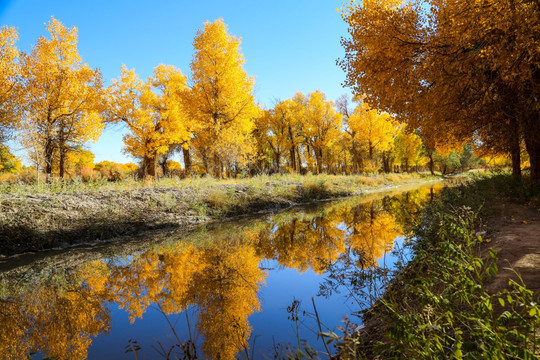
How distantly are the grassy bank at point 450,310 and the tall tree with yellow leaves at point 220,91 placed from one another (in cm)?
1382

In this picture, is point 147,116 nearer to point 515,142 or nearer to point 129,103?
point 129,103

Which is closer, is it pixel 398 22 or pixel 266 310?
pixel 266 310

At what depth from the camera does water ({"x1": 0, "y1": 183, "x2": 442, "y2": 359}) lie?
2920mm

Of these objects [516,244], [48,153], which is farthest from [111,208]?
[48,153]

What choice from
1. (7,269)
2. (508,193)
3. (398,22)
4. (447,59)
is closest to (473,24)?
(447,59)

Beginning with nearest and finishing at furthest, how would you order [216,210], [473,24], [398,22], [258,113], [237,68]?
[473,24]
[398,22]
[216,210]
[237,68]
[258,113]

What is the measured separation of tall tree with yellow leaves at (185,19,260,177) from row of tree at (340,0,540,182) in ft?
28.6

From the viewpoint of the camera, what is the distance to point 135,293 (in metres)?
4.29

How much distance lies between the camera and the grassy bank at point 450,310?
1255 mm

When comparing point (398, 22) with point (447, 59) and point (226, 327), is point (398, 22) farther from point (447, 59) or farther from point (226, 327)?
point (226, 327)

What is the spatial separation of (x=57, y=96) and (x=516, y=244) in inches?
749

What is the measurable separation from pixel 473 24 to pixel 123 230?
989 cm

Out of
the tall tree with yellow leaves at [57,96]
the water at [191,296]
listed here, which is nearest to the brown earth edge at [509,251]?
the water at [191,296]

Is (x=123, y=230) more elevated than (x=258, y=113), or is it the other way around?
(x=258, y=113)
